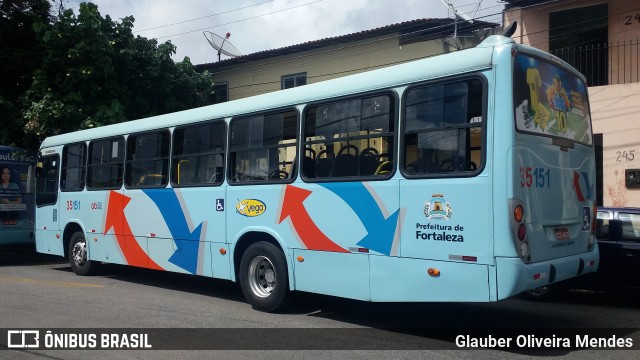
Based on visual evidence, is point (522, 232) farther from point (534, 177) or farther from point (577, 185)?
point (577, 185)

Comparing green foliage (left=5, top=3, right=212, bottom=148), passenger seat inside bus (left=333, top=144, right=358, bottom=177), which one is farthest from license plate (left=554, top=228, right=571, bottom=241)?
green foliage (left=5, top=3, right=212, bottom=148)

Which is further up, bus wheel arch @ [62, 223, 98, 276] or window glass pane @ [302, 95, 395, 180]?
window glass pane @ [302, 95, 395, 180]

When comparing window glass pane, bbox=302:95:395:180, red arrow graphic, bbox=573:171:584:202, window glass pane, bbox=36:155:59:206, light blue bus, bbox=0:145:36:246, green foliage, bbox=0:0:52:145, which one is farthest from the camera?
green foliage, bbox=0:0:52:145

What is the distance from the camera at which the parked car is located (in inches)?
336

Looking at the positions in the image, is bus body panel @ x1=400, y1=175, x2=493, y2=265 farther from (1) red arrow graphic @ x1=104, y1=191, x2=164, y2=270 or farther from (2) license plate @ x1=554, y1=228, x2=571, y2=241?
(1) red arrow graphic @ x1=104, y1=191, x2=164, y2=270

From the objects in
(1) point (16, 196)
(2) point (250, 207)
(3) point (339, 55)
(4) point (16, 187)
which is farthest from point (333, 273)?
(3) point (339, 55)

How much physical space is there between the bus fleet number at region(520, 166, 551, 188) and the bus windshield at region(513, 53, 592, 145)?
41cm

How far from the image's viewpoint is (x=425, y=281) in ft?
21.0

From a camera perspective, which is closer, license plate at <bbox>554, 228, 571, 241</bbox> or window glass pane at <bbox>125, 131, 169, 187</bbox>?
license plate at <bbox>554, 228, 571, 241</bbox>

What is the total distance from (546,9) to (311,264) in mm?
11313

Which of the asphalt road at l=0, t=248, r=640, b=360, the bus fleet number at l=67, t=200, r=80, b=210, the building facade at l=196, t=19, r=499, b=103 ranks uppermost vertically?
the building facade at l=196, t=19, r=499, b=103

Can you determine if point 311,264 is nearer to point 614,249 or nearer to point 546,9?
point 614,249

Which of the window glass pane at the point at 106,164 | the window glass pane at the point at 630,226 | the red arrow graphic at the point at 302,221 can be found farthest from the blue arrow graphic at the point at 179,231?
the window glass pane at the point at 630,226

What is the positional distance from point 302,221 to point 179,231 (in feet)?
9.37
